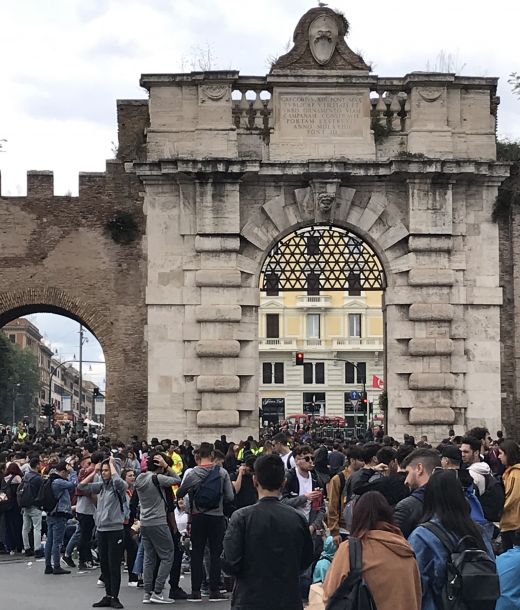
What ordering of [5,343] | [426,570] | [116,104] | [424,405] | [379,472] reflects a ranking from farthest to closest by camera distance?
[5,343] → [116,104] → [424,405] → [379,472] → [426,570]

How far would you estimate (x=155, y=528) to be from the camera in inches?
527

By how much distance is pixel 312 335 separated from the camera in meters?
68.5

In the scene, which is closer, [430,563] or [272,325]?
[430,563]

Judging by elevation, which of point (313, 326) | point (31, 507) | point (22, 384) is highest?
point (313, 326)

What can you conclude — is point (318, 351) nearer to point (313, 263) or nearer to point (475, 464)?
point (313, 263)

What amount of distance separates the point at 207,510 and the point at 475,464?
351 centimetres

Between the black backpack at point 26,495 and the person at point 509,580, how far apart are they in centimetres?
1071

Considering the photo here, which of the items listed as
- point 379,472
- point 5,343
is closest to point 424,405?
point 379,472

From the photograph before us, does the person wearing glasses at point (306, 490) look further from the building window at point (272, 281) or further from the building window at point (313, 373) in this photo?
the building window at point (313, 373)

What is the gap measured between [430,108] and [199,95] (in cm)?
482

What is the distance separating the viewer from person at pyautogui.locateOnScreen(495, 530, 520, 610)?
24.0 feet

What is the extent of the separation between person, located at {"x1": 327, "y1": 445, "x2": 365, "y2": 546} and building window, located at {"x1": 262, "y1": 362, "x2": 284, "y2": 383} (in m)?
54.3

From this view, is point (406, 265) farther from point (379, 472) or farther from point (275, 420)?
point (275, 420)

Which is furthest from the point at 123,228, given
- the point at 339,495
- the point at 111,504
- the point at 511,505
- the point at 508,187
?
the point at 511,505
